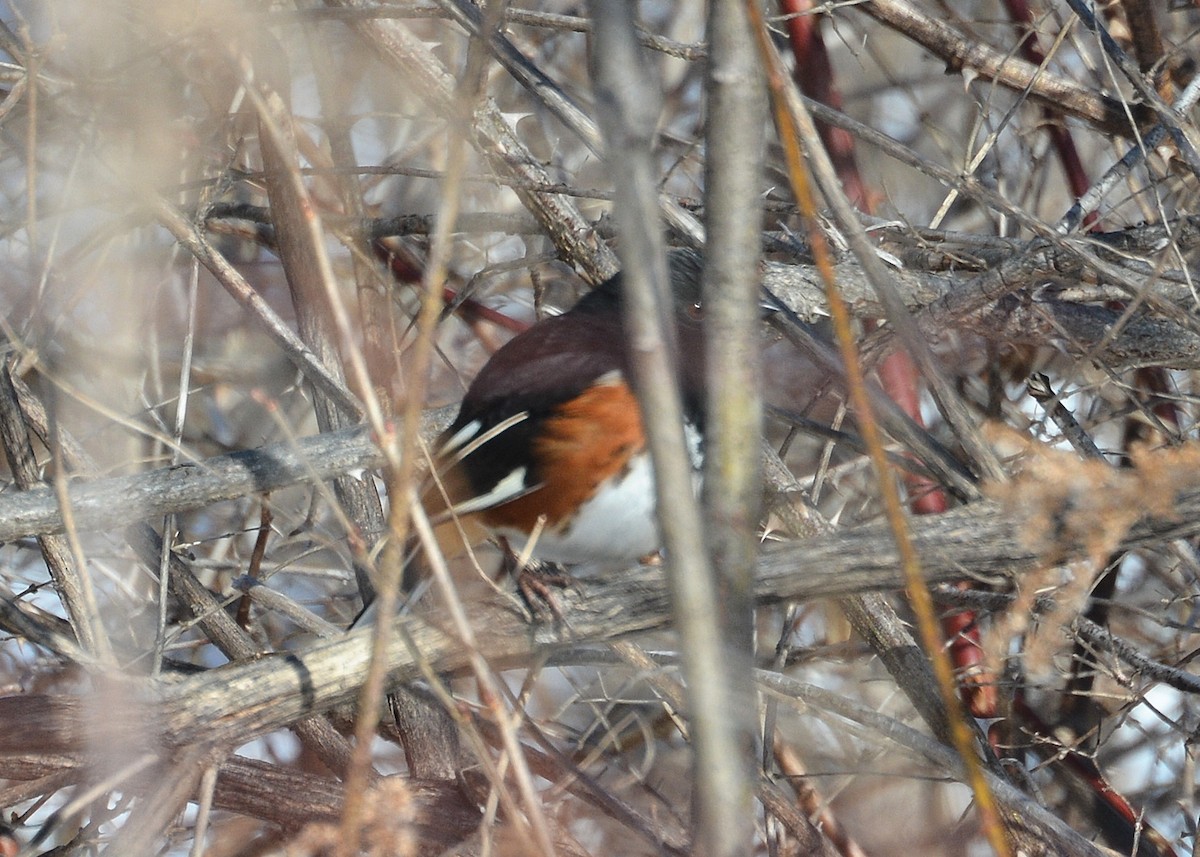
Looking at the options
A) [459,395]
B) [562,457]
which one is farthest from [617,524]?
[459,395]

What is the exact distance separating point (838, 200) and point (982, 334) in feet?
4.02

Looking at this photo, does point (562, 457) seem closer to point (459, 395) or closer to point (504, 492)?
point (504, 492)

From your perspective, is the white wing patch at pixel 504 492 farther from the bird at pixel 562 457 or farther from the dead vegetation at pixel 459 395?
the dead vegetation at pixel 459 395

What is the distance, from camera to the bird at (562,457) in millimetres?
1887

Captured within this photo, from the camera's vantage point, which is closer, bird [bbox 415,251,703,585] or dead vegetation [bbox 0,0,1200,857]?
dead vegetation [bbox 0,0,1200,857]

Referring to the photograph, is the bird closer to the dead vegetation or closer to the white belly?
the white belly

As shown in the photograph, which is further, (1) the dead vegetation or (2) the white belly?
(2) the white belly

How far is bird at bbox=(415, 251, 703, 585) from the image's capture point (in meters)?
1.89

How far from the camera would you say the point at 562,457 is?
6.23ft

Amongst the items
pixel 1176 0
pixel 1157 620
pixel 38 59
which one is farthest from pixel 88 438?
pixel 1176 0

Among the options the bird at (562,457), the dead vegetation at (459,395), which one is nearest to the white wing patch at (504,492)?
the bird at (562,457)

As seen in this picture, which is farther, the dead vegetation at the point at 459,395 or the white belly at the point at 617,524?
the white belly at the point at 617,524

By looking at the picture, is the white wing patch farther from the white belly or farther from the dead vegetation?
the dead vegetation

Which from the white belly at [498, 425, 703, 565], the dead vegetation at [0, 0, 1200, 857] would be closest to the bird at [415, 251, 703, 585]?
the white belly at [498, 425, 703, 565]
